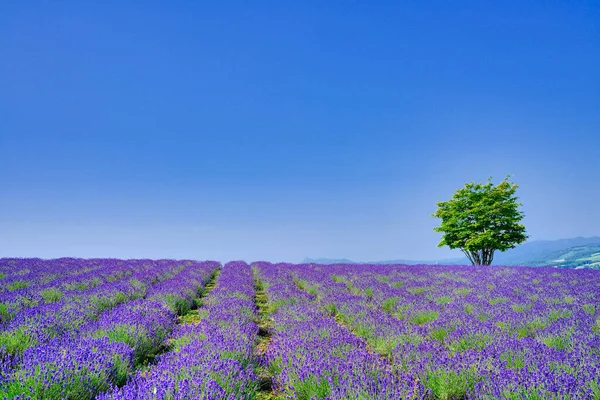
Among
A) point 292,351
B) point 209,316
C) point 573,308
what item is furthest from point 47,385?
point 573,308

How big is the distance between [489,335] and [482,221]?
20235 millimetres

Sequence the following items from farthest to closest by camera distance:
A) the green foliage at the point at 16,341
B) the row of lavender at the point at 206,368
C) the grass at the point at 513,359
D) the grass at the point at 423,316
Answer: the grass at the point at 423,316 → the green foliage at the point at 16,341 → the grass at the point at 513,359 → the row of lavender at the point at 206,368

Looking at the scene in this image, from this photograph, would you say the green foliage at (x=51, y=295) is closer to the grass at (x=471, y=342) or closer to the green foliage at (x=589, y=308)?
the grass at (x=471, y=342)

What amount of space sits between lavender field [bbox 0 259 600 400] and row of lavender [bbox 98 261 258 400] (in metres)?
0.01

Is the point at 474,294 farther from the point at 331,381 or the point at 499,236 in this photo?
the point at 499,236

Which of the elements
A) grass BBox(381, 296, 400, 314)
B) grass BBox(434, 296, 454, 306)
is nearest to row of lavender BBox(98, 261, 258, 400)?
grass BBox(381, 296, 400, 314)

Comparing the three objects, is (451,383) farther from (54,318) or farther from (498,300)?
(54,318)

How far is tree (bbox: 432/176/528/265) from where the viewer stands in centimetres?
2105

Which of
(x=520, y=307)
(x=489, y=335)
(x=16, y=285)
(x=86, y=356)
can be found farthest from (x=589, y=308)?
(x=16, y=285)

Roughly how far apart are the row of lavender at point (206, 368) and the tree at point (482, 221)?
20698 mm

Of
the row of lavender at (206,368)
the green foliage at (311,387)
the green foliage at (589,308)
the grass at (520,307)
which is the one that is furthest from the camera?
the grass at (520,307)

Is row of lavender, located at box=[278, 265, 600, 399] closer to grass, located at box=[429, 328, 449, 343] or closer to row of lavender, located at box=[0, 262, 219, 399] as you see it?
grass, located at box=[429, 328, 449, 343]

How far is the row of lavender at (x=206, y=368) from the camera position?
7.22 ft

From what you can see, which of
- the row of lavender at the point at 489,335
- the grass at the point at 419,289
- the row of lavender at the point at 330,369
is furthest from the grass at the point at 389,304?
the row of lavender at the point at 330,369
